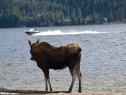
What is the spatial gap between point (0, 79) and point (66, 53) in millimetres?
15994

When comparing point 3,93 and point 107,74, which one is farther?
point 107,74

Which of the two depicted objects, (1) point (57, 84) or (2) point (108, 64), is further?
(2) point (108, 64)

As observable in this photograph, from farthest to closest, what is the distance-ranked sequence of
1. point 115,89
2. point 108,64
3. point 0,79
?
point 108,64 < point 0,79 < point 115,89

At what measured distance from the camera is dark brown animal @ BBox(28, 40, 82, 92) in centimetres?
2588

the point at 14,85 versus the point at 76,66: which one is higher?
the point at 76,66

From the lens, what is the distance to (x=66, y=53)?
2595cm

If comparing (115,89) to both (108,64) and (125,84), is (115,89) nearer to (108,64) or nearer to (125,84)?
(125,84)

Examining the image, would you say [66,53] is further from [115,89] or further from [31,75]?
[31,75]

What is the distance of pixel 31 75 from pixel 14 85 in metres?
7.17

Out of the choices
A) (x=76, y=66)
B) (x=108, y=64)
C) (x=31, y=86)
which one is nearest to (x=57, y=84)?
(x=31, y=86)

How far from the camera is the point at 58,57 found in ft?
86.0

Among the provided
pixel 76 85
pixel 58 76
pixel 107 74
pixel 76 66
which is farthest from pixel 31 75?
pixel 76 66

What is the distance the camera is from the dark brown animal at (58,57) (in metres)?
25.9

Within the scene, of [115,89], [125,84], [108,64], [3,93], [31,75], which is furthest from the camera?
[108,64]
